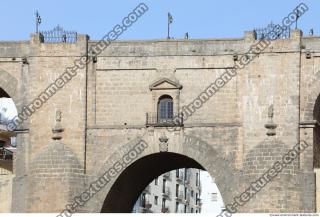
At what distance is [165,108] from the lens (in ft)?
150

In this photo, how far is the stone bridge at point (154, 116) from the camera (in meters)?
44.2

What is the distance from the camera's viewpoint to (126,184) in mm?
47219

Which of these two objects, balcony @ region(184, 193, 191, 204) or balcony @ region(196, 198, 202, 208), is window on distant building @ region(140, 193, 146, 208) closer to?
balcony @ region(184, 193, 191, 204)

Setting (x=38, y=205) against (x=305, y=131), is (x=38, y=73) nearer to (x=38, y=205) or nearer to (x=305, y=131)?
(x=38, y=205)

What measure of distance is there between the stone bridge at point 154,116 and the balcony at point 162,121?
0.05 metres

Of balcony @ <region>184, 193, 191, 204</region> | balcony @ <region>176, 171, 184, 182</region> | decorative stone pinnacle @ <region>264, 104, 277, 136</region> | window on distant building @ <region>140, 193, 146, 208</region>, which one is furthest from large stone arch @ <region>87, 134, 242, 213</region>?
balcony @ <region>184, 193, 191, 204</region>

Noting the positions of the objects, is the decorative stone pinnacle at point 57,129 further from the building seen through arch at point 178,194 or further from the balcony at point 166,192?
the balcony at point 166,192

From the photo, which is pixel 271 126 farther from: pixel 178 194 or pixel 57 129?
pixel 178 194

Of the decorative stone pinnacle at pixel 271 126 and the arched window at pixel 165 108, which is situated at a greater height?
the arched window at pixel 165 108

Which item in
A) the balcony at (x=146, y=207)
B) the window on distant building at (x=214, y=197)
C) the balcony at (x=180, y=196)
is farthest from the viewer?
the window on distant building at (x=214, y=197)

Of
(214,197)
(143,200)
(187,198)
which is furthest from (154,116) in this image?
(214,197)

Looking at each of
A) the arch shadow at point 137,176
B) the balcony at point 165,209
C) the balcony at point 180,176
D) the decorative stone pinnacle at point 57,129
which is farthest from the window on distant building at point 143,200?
the decorative stone pinnacle at point 57,129

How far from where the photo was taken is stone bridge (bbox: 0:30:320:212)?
44.2 metres

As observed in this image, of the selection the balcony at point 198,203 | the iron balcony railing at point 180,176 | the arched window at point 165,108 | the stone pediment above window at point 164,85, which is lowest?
the balcony at point 198,203
